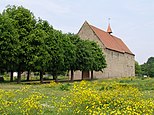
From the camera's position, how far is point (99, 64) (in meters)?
52.7

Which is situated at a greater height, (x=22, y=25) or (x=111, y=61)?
(x=22, y=25)

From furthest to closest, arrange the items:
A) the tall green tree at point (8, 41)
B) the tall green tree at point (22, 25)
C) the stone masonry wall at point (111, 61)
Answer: the stone masonry wall at point (111, 61), the tall green tree at point (22, 25), the tall green tree at point (8, 41)

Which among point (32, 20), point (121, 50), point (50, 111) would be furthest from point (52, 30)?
point (121, 50)

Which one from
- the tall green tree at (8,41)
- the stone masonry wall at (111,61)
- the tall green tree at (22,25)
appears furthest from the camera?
the stone masonry wall at (111,61)

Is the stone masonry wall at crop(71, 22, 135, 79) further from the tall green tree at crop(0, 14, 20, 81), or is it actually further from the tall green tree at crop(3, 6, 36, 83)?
the tall green tree at crop(0, 14, 20, 81)

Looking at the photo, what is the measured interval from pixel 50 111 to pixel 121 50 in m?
70.8

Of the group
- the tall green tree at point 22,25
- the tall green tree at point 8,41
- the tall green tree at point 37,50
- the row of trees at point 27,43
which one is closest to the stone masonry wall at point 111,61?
the row of trees at point 27,43

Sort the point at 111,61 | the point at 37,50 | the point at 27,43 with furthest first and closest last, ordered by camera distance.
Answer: the point at 111,61 < the point at 37,50 < the point at 27,43

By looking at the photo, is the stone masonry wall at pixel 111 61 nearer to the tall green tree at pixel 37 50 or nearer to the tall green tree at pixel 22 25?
the tall green tree at pixel 37 50

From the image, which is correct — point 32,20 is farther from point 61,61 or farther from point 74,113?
point 74,113

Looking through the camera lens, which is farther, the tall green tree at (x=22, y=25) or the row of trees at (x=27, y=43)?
the tall green tree at (x=22, y=25)

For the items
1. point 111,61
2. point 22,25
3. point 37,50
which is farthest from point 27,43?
point 111,61

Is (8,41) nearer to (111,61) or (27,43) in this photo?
(27,43)

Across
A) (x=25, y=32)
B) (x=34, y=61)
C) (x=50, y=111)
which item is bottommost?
(x=50, y=111)
